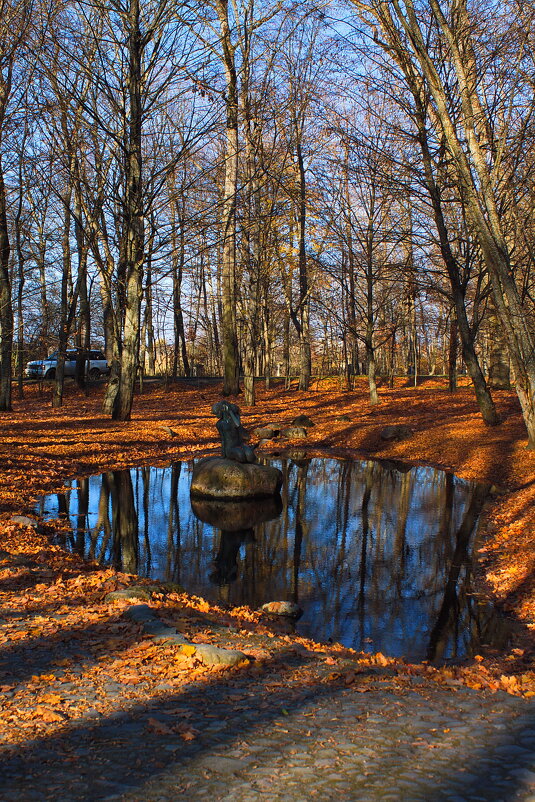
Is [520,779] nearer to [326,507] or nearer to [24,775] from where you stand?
[24,775]

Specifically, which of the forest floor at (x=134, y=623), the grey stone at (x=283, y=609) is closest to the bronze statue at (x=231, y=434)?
the forest floor at (x=134, y=623)

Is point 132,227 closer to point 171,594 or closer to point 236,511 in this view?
point 236,511

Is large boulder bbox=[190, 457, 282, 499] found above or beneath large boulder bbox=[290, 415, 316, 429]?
beneath

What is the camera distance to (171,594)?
283 inches

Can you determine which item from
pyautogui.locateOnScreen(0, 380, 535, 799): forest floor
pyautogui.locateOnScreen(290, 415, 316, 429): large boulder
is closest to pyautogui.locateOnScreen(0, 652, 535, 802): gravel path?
pyautogui.locateOnScreen(0, 380, 535, 799): forest floor

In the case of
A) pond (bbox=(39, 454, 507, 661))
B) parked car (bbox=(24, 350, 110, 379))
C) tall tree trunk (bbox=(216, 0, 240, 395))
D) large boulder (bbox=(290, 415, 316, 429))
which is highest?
tall tree trunk (bbox=(216, 0, 240, 395))

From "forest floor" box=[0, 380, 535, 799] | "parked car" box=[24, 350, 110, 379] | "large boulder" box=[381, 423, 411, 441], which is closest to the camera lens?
"forest floor" box=[0, 380, 535, 799]

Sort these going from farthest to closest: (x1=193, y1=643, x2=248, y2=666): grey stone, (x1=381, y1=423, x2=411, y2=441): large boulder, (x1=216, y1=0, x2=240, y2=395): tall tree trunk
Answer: (x1=216, y1=0, x2=240, y2=395): tall tree trunk → (x1=381, y1=423, x2=411, y2=441): large boulder → (x1=193, y1=643, x2=248, y2=666): grey stone

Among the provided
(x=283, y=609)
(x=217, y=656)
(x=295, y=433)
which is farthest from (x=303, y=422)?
(x=217, y=656)

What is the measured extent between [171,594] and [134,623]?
1513 millimetres

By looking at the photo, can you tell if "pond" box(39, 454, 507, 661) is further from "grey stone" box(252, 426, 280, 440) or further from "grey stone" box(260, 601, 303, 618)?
"grey stone" box(252, 426, 280, 440)

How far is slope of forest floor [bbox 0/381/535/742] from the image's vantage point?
15.5 feet

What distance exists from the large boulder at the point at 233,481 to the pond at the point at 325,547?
255 mm

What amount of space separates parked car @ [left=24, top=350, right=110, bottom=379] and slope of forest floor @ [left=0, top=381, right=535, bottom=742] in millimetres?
12523
